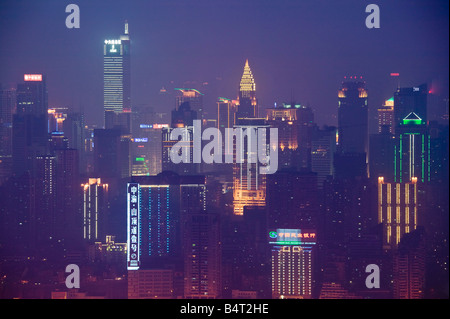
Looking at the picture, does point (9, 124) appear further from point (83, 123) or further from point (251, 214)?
point (251, 214)

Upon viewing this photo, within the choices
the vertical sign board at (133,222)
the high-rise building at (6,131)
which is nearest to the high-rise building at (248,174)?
the vertical sign board at (133,222)

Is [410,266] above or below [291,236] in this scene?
below

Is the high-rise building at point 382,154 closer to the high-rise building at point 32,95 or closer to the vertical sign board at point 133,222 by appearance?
the vertical sign board at point 133,222

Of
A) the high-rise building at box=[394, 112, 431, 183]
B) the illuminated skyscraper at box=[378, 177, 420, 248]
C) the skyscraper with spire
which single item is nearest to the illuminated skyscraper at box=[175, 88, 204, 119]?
the skyscraper with spire

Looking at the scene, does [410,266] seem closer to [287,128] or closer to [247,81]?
[287,128]

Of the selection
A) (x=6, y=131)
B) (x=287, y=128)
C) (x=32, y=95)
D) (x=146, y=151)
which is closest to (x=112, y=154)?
(x=146, y=151)

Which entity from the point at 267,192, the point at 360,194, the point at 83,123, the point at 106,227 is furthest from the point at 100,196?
the point at 360,194
